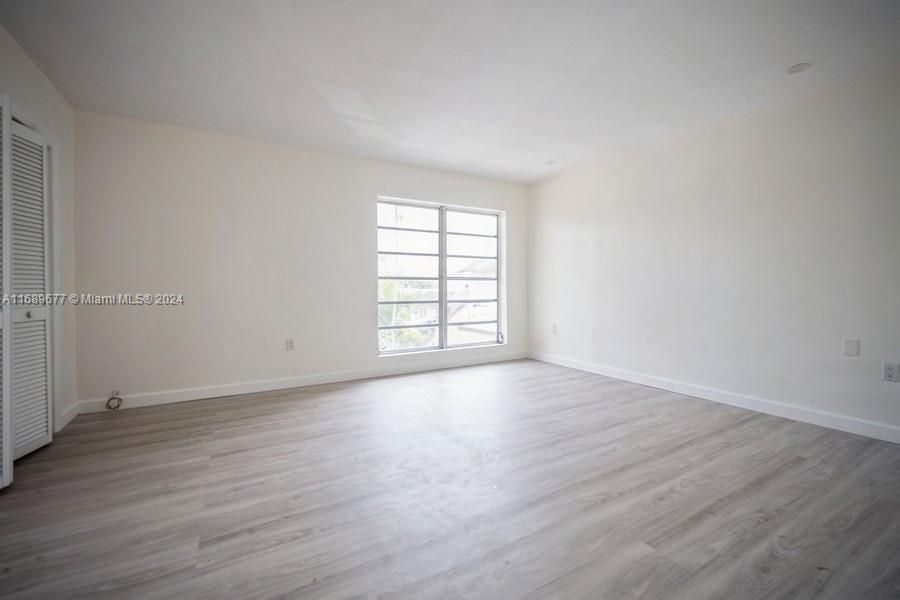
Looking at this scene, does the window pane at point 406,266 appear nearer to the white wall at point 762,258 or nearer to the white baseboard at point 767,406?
the white wall at point 762,258

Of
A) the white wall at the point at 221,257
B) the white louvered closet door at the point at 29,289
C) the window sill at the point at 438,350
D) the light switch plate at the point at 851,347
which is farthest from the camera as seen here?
the window sill at the point at 438,350

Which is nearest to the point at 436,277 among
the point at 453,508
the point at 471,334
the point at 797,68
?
the point at 471,334

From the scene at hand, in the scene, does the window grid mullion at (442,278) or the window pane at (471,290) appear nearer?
the window grid mullion at (442,278)

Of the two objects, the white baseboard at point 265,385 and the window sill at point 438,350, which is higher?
the window sill at point 438,350

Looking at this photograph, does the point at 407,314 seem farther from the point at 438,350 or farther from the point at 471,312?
the point at 471,312

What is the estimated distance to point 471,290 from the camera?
6000 millimetres

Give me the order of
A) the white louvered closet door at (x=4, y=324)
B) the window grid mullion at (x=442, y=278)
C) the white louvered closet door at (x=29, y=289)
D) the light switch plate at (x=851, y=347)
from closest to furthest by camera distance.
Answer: the white louvered closet door at (x=4, y=324)
the white louvered closet door at (x=29, y=289)
the light switch plate at (x=851, y=347)
the window grid mullion at (x=442, y=278)

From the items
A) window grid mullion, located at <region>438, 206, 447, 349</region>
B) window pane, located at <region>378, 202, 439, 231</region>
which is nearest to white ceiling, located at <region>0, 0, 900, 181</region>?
window pane, located at <region>378, 202, 439, 231</region>

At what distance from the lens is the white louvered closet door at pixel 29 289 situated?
8.49ft

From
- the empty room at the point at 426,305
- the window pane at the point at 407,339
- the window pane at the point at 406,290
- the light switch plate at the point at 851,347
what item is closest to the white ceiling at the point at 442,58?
the empty room at the point at 426,305

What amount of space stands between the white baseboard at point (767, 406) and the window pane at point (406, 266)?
2.53 meters

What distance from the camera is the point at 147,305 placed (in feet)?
12.7

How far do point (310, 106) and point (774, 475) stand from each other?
440 cm

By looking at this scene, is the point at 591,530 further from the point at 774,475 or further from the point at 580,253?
the point at 580,253
